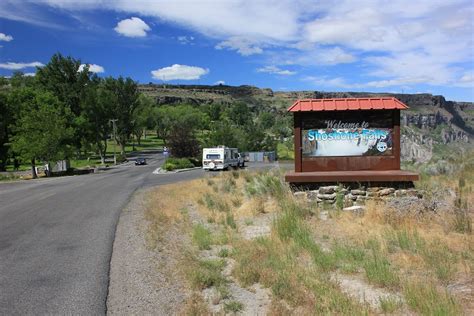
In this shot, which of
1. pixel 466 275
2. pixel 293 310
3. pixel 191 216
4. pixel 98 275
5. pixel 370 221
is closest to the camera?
pixel 293 310

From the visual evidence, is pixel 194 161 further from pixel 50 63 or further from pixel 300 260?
pixel 300 260

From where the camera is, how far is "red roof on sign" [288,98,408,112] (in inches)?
522

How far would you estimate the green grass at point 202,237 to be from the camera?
30.3 ft

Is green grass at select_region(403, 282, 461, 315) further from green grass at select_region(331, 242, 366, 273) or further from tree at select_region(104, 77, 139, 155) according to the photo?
tree at select_region(104, 77, 139, 155)

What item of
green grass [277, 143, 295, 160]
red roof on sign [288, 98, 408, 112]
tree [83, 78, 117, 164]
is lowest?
green grass [277, 143, 295, 160]

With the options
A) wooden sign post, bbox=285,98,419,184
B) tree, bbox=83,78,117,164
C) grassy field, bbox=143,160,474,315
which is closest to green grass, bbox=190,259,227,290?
grassy field, bbox=143,160,474,315

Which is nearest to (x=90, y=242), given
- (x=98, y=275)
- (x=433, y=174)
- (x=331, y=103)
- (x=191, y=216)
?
(x=98, y=275)

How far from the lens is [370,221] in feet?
34.2

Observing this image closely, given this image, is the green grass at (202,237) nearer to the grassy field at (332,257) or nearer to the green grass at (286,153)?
the grassy field at (332,257)

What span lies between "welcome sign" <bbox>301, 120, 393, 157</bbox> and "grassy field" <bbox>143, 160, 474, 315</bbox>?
1.76 metres

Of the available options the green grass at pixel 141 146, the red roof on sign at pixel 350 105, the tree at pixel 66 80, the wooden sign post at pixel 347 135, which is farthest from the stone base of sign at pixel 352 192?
the green grass at pixel 141 146

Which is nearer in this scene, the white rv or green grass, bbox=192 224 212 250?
green grass, bbox=192 224 212 250

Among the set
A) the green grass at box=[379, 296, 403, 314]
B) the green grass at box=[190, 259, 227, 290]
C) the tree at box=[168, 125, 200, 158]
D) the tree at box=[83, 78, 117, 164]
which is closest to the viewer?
the green grass at box=[379, 296, 403, 314]

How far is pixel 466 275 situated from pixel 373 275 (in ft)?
4.39
